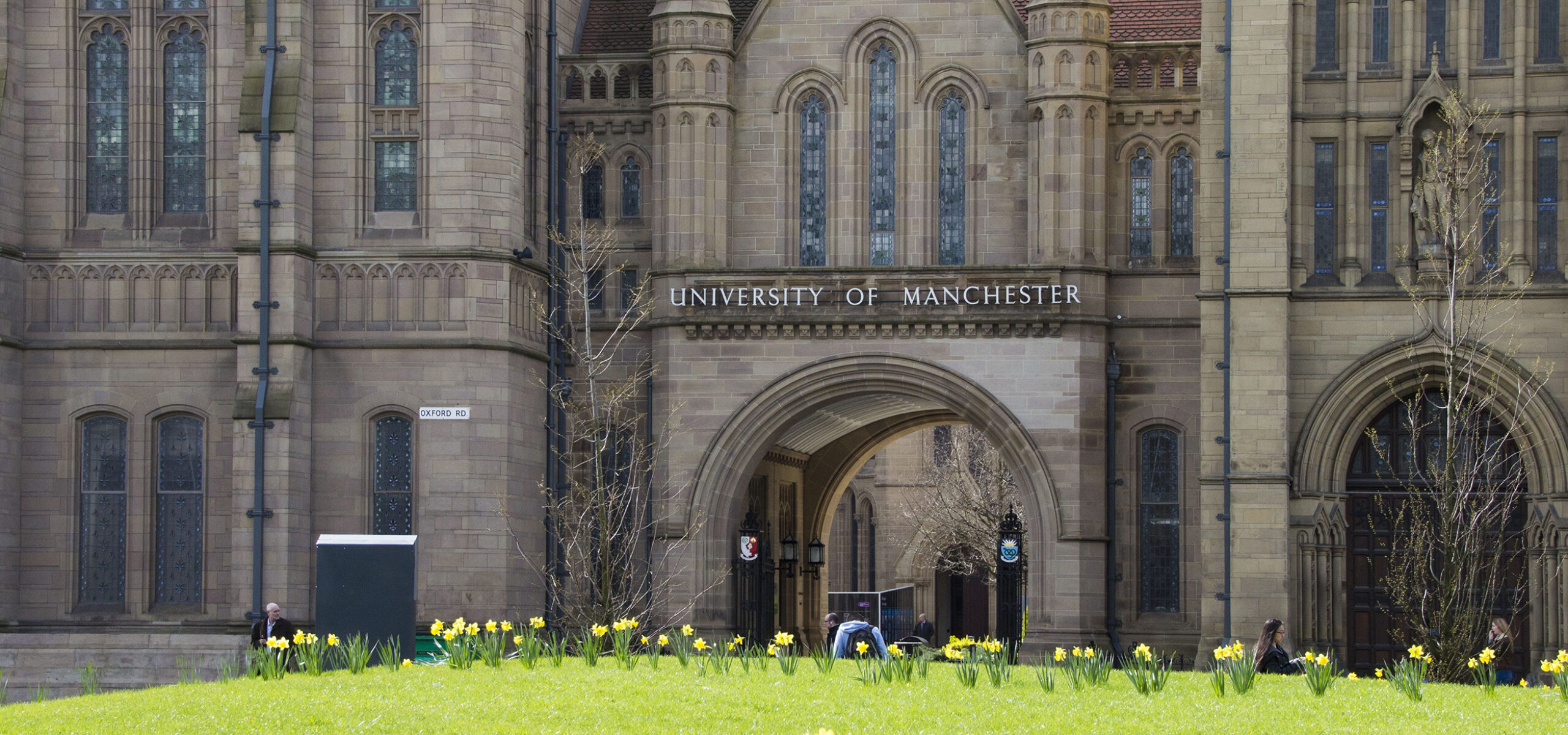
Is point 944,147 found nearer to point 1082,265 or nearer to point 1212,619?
point 1082,265

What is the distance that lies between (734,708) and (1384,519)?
1419 centimetres

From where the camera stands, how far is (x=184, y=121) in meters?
33.3

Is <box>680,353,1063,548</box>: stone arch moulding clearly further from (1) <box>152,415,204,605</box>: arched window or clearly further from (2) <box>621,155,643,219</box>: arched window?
(1) <box>152,415,204,605</box>: arched window

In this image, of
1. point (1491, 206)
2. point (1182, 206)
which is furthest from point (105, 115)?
point (1491, 206)

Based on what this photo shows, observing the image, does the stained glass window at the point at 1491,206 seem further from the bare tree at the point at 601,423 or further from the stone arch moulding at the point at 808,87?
the bare tree at the point at 601,423

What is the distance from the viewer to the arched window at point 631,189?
35.0m

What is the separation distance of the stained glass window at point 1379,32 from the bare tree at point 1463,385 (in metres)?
1.12

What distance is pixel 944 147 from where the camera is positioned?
34.2 m

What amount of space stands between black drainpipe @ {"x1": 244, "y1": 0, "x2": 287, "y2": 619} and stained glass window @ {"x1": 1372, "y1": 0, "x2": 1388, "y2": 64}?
14873 mm

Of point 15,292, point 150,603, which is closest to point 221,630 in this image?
point 150,603

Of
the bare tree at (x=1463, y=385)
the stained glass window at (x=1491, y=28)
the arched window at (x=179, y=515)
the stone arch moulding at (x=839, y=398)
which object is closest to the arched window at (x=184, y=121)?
the arched window at (x=179, y=515)

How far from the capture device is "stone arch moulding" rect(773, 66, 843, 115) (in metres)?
34.3

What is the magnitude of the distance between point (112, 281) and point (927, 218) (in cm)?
1168

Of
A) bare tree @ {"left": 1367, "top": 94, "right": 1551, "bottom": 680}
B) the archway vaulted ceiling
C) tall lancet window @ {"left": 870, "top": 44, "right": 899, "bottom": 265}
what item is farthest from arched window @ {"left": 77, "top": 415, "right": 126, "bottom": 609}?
bare tree @ {"left": 1367, "top": 94, "right": 1551, "bottom": 680}
